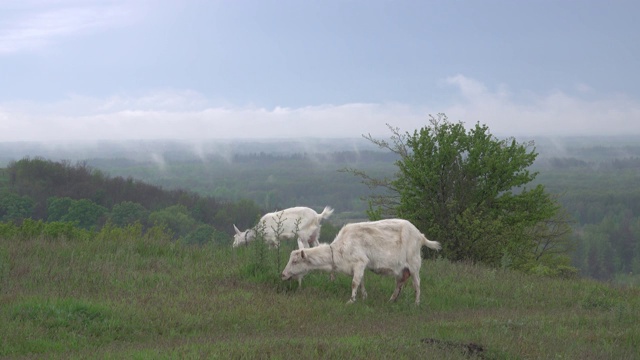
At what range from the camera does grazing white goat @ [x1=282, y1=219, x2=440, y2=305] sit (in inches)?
479

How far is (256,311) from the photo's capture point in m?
10.2

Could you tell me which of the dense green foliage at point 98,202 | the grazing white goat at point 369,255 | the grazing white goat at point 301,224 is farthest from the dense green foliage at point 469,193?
the dense green foliage at point 98,202

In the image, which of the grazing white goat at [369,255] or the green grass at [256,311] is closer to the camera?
→ the green grass at [256,311]

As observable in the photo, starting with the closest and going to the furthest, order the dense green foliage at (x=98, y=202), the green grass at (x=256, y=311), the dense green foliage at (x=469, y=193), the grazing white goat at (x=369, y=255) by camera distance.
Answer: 1. the green grass at (x=256, y=311)
2. the grazing white goat at (x=369, y=255)
3. the dense green foliage at (x=469, y=193)
4. the dense green foliage at (x=98, y=202)

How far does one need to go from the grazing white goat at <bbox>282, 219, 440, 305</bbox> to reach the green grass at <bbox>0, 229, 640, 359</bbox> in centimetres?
43

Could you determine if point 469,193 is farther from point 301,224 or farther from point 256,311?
point 256,311

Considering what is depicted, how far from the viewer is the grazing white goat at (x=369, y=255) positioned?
12164mm

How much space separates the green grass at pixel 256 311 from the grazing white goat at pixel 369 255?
0.43 metres

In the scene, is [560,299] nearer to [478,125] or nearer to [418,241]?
[418,241]

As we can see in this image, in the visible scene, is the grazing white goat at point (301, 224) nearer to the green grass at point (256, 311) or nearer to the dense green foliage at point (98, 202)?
the green grass at point (256, 311)

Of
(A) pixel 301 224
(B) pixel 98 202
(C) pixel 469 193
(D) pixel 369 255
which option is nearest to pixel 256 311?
(D) pixel 369 255

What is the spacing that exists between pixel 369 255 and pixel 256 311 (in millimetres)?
2906

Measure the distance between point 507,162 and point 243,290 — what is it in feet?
55.9

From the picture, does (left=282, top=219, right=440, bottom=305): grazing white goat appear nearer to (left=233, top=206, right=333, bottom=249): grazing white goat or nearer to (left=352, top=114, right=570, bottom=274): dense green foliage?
(left=233, top=206, right=333, bottom=249): grazing white goat
